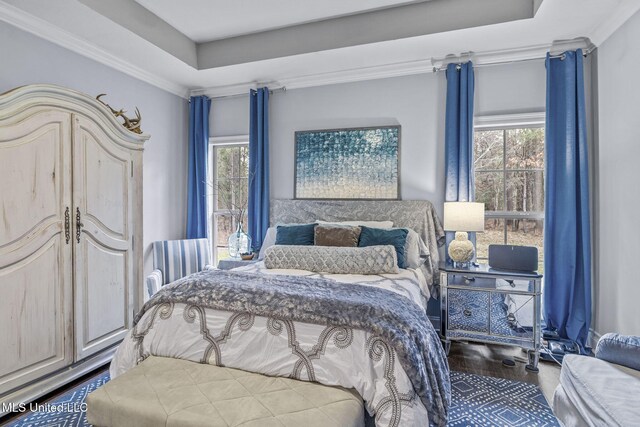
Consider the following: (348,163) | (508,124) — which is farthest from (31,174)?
(508,124)

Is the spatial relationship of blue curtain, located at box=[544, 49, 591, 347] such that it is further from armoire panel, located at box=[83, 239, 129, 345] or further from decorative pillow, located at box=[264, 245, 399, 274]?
armoire panel, located at box=[83, 239, 129, 345]

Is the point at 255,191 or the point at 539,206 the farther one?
the point at 255,191

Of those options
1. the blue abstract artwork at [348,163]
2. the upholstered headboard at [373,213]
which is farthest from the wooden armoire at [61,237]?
the blue abstract artwork at [348,163]

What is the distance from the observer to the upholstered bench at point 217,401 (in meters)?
1.38

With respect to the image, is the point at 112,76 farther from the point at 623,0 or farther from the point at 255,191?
the point at 623,0

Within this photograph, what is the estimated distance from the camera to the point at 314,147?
12.5 ft

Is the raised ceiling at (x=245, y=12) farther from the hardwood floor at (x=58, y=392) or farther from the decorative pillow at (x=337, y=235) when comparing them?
the hardwood floor at (x=58, y=392)

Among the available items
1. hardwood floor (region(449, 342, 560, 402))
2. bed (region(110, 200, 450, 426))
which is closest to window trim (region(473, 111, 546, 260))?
hardwood floor (region(449, 342, 560, 402))

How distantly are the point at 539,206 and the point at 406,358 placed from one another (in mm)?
2489

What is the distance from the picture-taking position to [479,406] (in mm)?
2166

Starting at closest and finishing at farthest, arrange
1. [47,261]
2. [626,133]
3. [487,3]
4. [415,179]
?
[47,261] < [626,133] < [487,3] < [415,179]

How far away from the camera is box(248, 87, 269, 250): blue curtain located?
3.89 m

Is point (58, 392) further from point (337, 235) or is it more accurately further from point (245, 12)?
point (245, 12)

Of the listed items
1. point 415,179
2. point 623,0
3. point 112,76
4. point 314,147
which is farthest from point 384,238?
point 112,76
